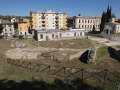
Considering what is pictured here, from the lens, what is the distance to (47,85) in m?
22.2

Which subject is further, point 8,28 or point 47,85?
point 8,28

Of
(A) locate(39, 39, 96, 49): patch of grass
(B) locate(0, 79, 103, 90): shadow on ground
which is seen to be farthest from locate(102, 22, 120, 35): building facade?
(B) locate(0, 79, 103, 90): shadow on ground

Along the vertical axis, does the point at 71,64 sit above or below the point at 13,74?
below

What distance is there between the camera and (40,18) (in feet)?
256

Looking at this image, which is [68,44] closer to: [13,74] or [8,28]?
[8,28]

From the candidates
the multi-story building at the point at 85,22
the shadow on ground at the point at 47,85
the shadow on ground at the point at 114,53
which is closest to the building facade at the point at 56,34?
the shadow on ground at the point at 114,53

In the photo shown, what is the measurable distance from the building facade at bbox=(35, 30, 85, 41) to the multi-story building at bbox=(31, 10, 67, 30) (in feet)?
48.5

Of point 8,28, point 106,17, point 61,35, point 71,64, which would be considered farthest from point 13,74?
point 106,17

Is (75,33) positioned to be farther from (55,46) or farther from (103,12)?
(103,12)

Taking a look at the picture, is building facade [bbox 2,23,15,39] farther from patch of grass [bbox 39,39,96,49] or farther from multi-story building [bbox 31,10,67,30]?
patch of grass [bbox 39,39,96,49]

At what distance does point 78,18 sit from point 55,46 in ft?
130

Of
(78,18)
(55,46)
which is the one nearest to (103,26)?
(78,18)

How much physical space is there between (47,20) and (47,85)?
59051mm

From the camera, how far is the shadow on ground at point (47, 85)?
70.4 ft
